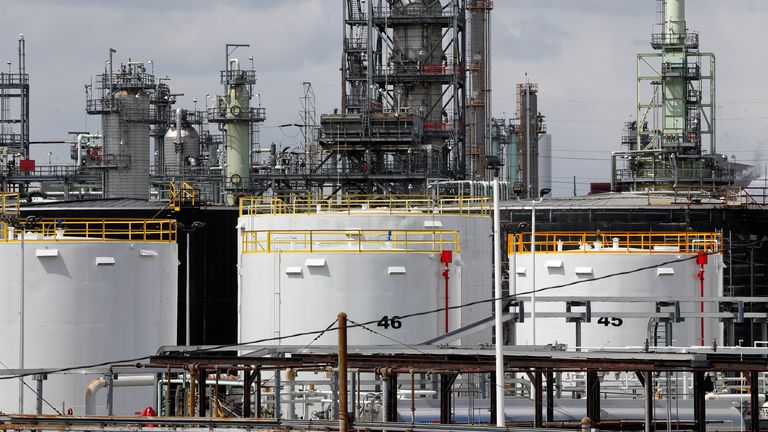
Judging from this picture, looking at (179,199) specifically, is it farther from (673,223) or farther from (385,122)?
(385,122)

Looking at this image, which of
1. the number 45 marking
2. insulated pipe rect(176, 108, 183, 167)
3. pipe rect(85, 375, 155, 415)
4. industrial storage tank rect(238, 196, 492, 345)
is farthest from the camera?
insulated pipe rect(176, 108, 183, 167)

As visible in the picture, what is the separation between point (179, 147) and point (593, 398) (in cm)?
6689

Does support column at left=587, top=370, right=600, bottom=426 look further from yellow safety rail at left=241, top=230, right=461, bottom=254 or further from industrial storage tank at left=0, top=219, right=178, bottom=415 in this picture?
industrial storage tank at left=0, top=219, right=178, bottom=415

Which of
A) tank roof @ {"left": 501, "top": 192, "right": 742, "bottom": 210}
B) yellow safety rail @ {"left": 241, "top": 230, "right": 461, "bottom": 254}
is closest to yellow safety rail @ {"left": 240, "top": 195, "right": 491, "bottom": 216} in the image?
yellow safety rail @ {"left": 241, "top": 230, "right": 461, "bottom": 254}

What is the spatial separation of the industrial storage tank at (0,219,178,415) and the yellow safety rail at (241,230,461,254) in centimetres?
370

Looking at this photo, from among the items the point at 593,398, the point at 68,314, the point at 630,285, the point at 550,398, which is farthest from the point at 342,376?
the point at 630,285

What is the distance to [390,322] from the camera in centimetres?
3825

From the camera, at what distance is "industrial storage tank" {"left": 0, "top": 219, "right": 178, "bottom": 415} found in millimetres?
38625

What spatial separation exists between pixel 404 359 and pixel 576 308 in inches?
732

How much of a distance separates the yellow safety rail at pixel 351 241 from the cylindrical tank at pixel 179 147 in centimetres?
5082

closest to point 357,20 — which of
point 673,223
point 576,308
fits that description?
point 673,223

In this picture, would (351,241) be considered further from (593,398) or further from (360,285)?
(593,398)

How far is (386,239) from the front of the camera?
42.6 m

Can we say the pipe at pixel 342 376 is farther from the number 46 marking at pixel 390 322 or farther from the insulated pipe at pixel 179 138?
the insulated pipe at pixel 179 138
